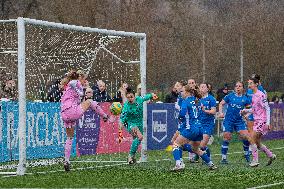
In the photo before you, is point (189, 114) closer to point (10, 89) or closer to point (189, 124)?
point (189, 124)

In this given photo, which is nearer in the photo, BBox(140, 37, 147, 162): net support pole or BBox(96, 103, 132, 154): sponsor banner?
BBox(140, 37, 147, 162): net support pole

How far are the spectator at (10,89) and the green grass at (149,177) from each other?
253 centimetres

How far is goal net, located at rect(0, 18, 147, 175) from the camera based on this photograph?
20.8m

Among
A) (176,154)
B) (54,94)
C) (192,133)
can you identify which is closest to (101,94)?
(54,94)

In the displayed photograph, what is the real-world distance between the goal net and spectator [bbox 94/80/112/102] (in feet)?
0.49

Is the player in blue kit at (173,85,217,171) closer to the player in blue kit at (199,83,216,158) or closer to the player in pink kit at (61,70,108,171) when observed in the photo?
the player in pink kit at (61,70,108,171)

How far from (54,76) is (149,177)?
687cm

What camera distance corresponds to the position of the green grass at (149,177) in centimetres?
1548

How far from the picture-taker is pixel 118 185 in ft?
50.5

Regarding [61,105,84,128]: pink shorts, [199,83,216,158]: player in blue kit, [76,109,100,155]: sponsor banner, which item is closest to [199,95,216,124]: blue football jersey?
[199,83,216,158]: player in blue kit

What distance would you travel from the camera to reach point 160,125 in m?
29.3

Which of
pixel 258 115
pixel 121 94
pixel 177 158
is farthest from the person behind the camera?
pixel 121 94

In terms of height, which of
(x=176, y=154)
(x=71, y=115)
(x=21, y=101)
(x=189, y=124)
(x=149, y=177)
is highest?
(x=21, y=101)

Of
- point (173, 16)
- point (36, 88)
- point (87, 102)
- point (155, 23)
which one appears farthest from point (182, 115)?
point (173, 16)
